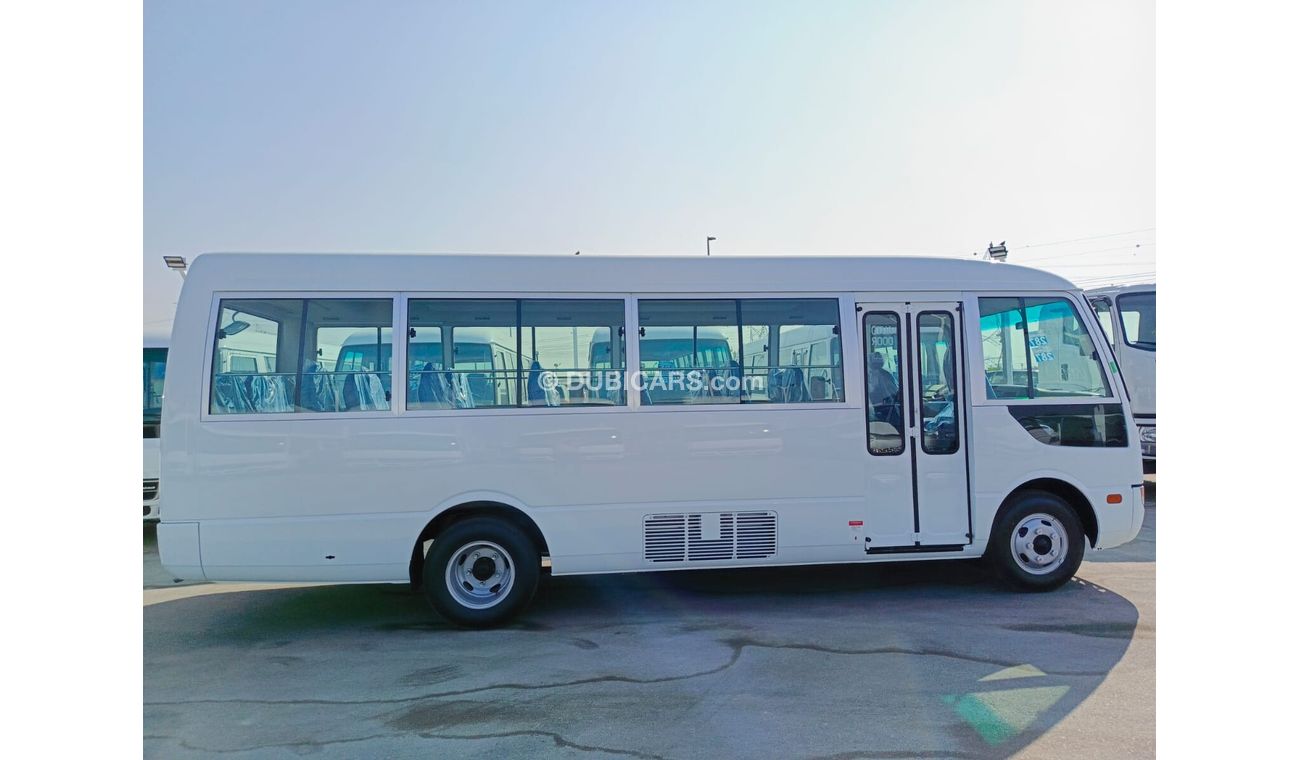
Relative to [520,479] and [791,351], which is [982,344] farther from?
[520,479]

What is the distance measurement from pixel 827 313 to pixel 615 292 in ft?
6.28

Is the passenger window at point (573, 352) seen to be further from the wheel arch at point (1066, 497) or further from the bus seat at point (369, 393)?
the wheel arch at point (1066, 497)

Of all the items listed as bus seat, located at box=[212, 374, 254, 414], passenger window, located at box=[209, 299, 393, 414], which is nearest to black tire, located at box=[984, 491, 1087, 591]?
passenger window, located at box=[209, 299, 393, 414]

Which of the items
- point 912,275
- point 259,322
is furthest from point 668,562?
point 259,322

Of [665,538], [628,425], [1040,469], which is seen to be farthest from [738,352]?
[1040,469]

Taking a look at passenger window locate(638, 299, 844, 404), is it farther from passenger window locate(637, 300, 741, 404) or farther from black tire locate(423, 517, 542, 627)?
black tire locate(423, 517, 542, 627)

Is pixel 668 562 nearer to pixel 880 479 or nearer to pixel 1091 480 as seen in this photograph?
pixel 880 479

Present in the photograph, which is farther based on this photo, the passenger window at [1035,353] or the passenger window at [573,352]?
the passenger window at [1035,353]

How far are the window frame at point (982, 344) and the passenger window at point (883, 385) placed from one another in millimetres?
673

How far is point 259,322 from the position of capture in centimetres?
631

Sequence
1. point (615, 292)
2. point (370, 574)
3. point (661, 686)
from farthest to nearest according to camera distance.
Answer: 1. point (615, 292)
2. point (370, 574)
3. point (661, 686)

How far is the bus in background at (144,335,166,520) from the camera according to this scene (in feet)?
35.2

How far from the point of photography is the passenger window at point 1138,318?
13.9 meters

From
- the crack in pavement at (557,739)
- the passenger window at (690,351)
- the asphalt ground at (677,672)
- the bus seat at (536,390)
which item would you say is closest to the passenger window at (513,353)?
the bus seat at (536,390)
